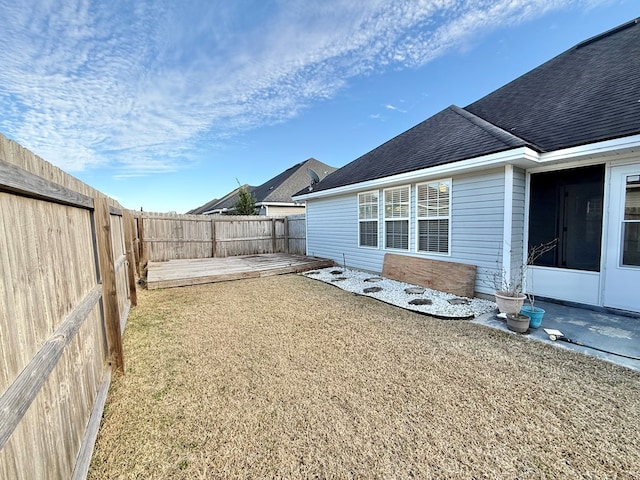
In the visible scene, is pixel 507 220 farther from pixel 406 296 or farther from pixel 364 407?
pixel 364 407

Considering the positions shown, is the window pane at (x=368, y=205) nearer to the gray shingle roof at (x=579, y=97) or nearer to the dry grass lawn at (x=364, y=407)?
the gray shingle roof at (x=579, y=97)

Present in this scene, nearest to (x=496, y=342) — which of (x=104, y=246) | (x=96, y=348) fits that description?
(x=96, y=348)

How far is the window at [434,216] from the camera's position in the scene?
230 inches

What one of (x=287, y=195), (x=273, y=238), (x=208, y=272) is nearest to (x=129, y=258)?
(x=208, y=272)

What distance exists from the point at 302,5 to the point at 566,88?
629 cm

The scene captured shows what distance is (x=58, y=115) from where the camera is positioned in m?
5.59

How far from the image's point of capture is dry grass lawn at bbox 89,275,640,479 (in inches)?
69.6

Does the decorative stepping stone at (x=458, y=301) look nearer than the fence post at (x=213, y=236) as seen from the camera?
Yes

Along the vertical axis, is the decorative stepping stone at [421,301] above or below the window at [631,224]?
below

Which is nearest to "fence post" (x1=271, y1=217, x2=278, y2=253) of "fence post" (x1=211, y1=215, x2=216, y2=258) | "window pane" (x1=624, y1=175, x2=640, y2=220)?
"fence post" (x1=211, y1=215, x2=216, y2=258)

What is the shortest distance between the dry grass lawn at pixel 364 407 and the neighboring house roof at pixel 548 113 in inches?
134

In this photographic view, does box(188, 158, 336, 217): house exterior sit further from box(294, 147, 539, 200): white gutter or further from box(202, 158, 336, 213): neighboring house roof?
box(294, 147, 539, 200): white gutter

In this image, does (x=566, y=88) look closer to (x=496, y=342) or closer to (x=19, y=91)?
(x=496, y=342)

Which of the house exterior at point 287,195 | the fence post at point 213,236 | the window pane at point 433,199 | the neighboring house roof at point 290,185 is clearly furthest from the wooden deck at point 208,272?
the neighboring house roof at point 290,185
